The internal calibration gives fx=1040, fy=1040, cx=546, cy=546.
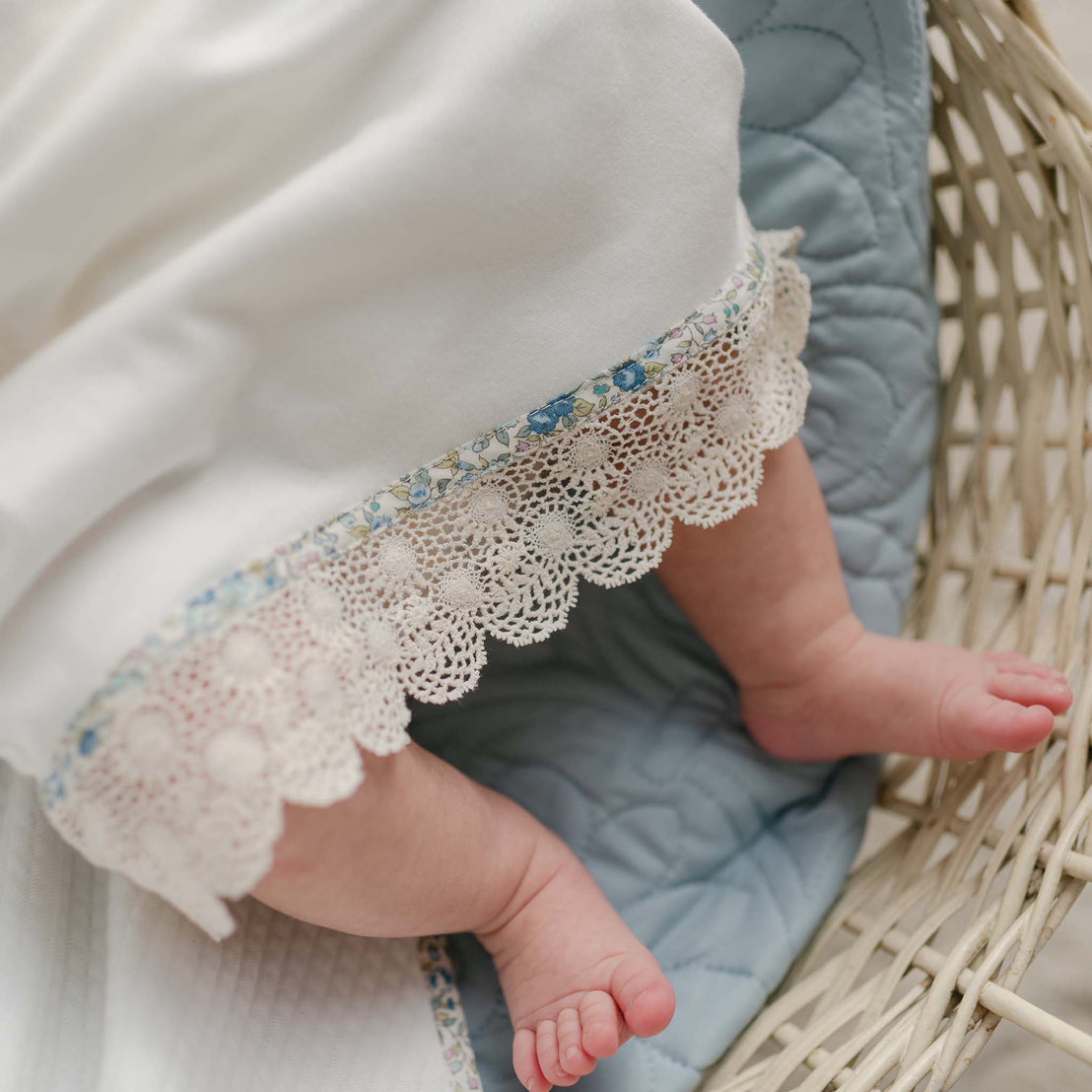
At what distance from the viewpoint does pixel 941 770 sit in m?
0.81

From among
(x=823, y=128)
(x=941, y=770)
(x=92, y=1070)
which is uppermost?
(x=823, y=128)

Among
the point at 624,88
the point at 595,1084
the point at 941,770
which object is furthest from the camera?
the point at 941,770

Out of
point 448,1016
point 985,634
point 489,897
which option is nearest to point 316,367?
point 489,897

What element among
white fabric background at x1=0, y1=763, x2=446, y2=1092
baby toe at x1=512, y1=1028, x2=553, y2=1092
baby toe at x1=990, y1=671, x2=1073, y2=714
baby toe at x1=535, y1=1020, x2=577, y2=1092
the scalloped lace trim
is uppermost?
the scalloped lace trim

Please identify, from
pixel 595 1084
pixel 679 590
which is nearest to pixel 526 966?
pixel 595 1084

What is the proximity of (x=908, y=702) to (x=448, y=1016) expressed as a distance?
1.25ft

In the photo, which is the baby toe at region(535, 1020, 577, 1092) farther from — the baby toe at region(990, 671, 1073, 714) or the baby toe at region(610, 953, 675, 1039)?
the baby toe at region(990, 671, 1073, 714)

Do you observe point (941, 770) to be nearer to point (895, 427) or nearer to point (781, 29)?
point (895, 427)

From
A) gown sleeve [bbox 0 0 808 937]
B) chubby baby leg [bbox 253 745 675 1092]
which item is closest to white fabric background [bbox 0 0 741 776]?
gown sleeve [bbox 0 0 808 937]

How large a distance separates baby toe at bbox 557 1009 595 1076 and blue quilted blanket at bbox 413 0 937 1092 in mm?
127

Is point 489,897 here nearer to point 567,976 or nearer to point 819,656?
point 567,976

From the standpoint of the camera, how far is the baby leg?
0.68 meters

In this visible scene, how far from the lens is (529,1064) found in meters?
0.61

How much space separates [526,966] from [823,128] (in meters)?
0.63
